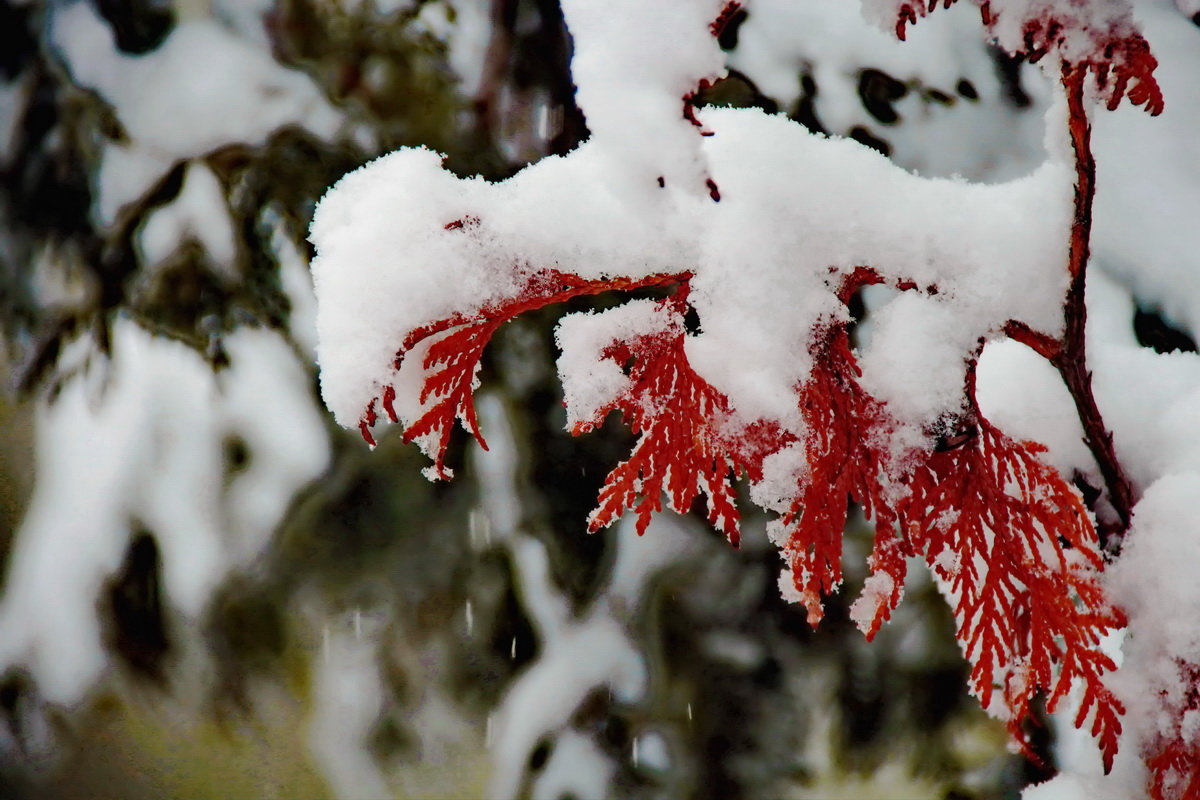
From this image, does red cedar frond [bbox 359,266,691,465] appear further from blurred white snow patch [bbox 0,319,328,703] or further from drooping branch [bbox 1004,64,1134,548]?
blurred white snow patch [bbox 0,319,328,703]

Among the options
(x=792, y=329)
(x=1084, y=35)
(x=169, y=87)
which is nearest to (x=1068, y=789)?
(x=792, y=329)

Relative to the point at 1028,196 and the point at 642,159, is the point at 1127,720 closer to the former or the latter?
the point at 1028,196

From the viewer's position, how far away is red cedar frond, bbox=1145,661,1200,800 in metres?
0.56

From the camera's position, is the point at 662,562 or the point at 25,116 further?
the point at 25,116

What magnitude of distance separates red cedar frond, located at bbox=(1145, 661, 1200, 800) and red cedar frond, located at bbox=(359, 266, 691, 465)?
51 cm

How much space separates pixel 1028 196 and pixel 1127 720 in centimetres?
45

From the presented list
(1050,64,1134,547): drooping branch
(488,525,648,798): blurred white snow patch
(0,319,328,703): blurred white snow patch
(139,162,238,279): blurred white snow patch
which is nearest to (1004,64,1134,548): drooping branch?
(1050,64,1134,547): drooping branch

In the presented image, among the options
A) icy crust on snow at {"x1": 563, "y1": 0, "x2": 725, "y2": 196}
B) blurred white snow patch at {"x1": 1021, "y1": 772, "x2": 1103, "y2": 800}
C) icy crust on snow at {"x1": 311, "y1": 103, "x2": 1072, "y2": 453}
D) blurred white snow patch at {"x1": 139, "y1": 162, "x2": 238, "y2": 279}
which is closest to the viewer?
icy crust on snow at {"x1": 563, "y1": 0, "x2": 725, "y2": 196}

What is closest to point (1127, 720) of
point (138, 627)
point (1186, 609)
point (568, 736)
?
point (1186, 609)

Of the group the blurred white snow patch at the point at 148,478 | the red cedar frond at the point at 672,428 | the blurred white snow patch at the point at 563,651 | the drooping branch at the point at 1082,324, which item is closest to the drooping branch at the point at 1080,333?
the drooping branch at the point at 1082,324

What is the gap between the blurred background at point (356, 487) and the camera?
1.50 metres

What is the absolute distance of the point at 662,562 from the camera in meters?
1.57

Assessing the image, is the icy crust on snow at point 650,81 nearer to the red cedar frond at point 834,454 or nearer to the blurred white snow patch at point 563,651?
the red cedar frond at point 834,454

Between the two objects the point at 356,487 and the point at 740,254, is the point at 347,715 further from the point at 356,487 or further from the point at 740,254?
the point at 740,254
